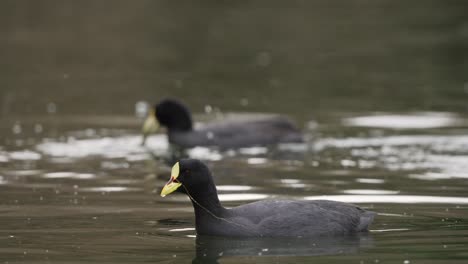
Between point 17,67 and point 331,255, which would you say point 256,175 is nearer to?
point 331,255

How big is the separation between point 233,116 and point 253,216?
36.3 ft

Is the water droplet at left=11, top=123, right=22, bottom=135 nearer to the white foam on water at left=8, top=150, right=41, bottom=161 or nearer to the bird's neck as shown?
the white foam on water at left=8, top=150, right=41, bottom=161

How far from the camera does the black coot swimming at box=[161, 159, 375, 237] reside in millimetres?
12250

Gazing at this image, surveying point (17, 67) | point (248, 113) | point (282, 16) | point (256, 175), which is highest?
point (282, 16)

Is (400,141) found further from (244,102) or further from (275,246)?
(275,246)

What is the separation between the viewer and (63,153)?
1916 centimetres

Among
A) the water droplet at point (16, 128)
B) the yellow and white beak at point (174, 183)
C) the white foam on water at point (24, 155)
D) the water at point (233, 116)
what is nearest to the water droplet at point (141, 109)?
the water at point (233, 116)

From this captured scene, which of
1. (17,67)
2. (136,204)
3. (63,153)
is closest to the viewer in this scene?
(136,204)

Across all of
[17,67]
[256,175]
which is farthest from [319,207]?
[17,67]

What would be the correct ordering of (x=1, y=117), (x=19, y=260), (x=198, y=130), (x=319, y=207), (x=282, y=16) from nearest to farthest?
(x=19, y=260) → (x=319, y=207) → (x=198, y=130) → (x=1, y=117) → (x=282, y=16)

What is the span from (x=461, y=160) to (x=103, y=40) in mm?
19298

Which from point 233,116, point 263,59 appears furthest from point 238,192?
point 263,59

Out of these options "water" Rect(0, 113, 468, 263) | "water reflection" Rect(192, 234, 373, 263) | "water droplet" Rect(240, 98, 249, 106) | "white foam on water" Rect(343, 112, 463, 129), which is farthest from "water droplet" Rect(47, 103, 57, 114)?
"water reflection" Rect(192, 234, 373, 263)

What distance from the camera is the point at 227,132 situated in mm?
20469
